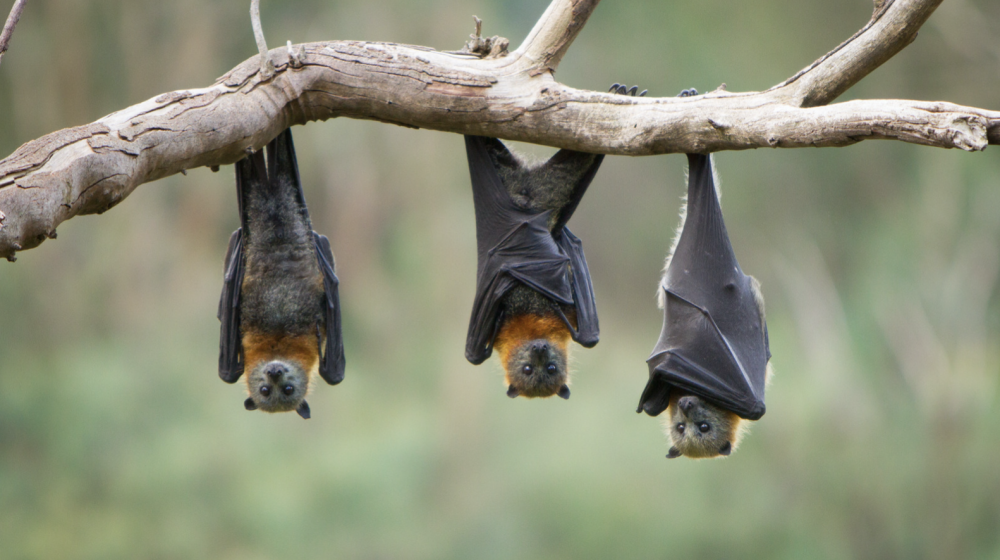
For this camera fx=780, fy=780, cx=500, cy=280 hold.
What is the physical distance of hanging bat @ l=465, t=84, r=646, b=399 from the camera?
3.80 meters

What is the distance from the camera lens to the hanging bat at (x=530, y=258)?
12.5 ft

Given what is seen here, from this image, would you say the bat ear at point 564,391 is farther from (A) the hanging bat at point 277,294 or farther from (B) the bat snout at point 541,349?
(A) the hanging bat at point 277,294

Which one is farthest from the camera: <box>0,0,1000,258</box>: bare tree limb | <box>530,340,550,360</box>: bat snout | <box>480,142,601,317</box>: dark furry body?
<box>530,340,550,360</box>: bat snout

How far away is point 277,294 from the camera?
12.9ft

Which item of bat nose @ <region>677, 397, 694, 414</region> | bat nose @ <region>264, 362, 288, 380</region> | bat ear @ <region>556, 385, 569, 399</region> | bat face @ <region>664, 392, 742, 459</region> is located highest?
bat nose @ <region>264, 362, 288, 380</region>

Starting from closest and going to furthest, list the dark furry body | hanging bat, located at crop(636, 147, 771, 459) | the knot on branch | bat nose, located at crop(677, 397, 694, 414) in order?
1. the knot on branch
2. hanging bat, located at crop(636, 147, 771, 459)
3. the dark furry body
4. bat nose, located at crop(677, 397, 694, 414)

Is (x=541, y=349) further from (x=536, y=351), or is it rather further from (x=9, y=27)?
(x=9, y=27)

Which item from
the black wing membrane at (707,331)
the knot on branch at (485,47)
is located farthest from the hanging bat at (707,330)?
the knot on branch at (485,47)

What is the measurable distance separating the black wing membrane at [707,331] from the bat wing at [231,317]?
2043 millimetres

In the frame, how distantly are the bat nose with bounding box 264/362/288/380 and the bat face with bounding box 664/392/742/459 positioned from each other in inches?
80.3

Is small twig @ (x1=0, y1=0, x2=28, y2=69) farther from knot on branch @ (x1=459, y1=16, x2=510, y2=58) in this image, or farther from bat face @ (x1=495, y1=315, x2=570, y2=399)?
bat face @ (x1=495, y1=315, x2=570, y2=399)

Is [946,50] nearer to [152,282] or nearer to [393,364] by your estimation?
[393,364]

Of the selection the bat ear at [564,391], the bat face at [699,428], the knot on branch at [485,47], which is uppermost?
the knot on branch at [485,47]

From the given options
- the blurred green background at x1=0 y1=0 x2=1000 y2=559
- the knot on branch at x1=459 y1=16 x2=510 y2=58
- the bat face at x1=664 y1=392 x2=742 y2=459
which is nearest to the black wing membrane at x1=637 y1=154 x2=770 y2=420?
the bat face at x1=664 y1=392 x2=742 y2=459
